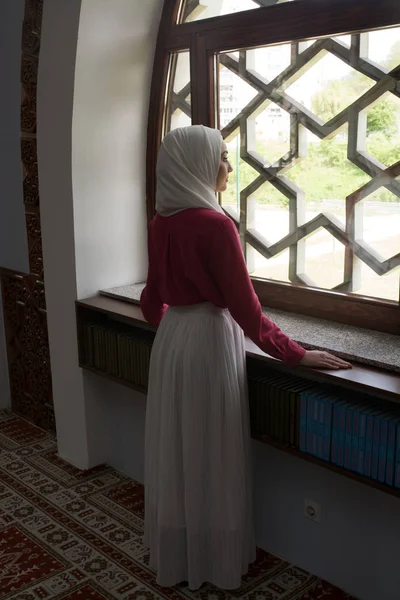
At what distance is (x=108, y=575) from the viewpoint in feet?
8.40

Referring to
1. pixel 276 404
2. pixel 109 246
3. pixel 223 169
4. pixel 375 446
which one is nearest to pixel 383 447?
pixel 375 446

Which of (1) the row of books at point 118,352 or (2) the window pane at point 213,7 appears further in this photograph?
(1) the row of books at point 118,352

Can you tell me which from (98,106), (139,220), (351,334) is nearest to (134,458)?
(139,220)

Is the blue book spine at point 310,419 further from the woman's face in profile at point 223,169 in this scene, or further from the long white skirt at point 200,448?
the woman's face in profile at point 223,169

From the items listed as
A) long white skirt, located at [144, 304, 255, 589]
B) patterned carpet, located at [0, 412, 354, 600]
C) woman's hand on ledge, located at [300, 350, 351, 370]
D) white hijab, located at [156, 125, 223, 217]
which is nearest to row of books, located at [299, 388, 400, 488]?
woman's hand on ledge, located at [300, 350, 351, 370]

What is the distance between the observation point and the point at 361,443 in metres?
2.09

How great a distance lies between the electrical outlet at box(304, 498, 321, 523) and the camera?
251 centimetres

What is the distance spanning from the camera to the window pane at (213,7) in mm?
2723

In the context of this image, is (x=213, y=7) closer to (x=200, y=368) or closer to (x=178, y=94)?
(x=178, y=94)

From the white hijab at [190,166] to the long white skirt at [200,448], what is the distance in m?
0.38

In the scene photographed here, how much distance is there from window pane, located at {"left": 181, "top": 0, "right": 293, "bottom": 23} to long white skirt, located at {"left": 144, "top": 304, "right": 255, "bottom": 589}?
134 centimetres

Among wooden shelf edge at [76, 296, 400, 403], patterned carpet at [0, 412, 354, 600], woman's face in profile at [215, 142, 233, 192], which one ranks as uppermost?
woman's face in profile at [215, 142, 233, 192]

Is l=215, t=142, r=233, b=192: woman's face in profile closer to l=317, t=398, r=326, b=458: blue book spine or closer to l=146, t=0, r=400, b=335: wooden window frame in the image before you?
l=146, t=0, r=400, b=335: wooden window frame

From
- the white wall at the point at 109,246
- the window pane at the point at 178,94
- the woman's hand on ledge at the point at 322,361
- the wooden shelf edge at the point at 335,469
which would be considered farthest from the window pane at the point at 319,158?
the wooden shelf edge at the point at 335,469
